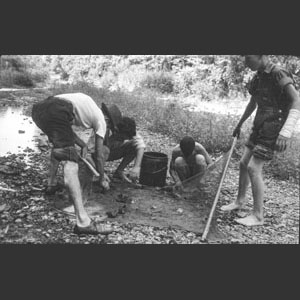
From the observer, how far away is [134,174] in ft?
16.3

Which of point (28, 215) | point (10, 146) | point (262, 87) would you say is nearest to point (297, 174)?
point (262, 87)

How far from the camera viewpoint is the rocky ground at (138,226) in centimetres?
394

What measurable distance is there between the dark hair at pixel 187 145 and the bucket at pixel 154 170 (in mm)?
299

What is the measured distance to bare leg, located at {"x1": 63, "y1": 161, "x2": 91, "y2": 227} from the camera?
3885mm

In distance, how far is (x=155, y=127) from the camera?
538 cm

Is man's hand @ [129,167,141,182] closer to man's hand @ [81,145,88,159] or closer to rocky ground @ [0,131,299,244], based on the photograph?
man's hand @ [81,145,88,159]

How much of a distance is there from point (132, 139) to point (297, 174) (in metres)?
2.02

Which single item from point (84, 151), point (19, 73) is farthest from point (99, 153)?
point (19, 73)

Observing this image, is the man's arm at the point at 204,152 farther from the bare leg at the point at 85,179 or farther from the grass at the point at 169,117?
the bare leg at the point at 85,179

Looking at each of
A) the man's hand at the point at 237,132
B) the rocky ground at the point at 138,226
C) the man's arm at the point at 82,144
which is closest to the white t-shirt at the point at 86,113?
the man's arm at the point at 82,144

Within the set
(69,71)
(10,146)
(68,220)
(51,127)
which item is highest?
(69,71)

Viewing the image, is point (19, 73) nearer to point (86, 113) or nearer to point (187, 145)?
point (86, 113)

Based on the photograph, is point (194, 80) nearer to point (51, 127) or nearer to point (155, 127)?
point (155, 127)

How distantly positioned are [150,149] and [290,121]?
2.17m
